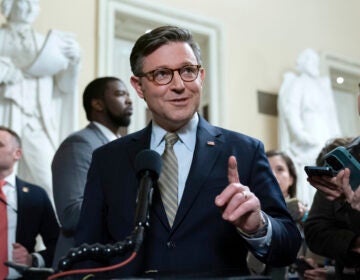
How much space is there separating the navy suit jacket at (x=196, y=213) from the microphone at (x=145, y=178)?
281 millimetres

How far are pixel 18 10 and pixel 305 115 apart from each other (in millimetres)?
3930

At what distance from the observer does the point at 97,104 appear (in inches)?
130

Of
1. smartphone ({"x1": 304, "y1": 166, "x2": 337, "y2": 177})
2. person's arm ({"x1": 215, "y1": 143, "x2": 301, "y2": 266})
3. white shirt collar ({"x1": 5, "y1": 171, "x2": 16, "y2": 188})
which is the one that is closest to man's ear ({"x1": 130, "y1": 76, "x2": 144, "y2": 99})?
person's arm ({"x1": 215, "y1": 143, "x2": 301, "y2": 266})

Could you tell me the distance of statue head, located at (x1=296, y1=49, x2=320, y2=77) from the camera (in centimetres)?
795

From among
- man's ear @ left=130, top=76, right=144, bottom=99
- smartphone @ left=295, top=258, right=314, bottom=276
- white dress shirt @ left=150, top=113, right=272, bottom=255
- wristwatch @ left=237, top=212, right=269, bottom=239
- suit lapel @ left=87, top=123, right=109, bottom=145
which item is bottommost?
smartphone @ left=295, top=258, right=314, bottom=276

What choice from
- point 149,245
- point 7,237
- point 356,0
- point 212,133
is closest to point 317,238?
point 212,133

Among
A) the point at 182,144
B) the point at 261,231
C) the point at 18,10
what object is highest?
the point at 18,10

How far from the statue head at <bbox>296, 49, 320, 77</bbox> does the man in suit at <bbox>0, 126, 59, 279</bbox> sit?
Answer: 17.2ft

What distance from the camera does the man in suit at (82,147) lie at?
2699mm

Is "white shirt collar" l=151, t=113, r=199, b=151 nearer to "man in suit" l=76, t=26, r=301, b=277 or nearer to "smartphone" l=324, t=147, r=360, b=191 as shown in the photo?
"man in suit" l=76, t=26, r=301, b=277

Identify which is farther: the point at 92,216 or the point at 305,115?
the point at 305,115

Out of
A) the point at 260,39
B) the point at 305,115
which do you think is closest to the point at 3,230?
the point at 305,115

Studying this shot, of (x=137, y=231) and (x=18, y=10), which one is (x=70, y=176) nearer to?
(x=137, y=231)

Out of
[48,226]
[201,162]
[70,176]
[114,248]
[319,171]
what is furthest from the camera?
[48,226]
